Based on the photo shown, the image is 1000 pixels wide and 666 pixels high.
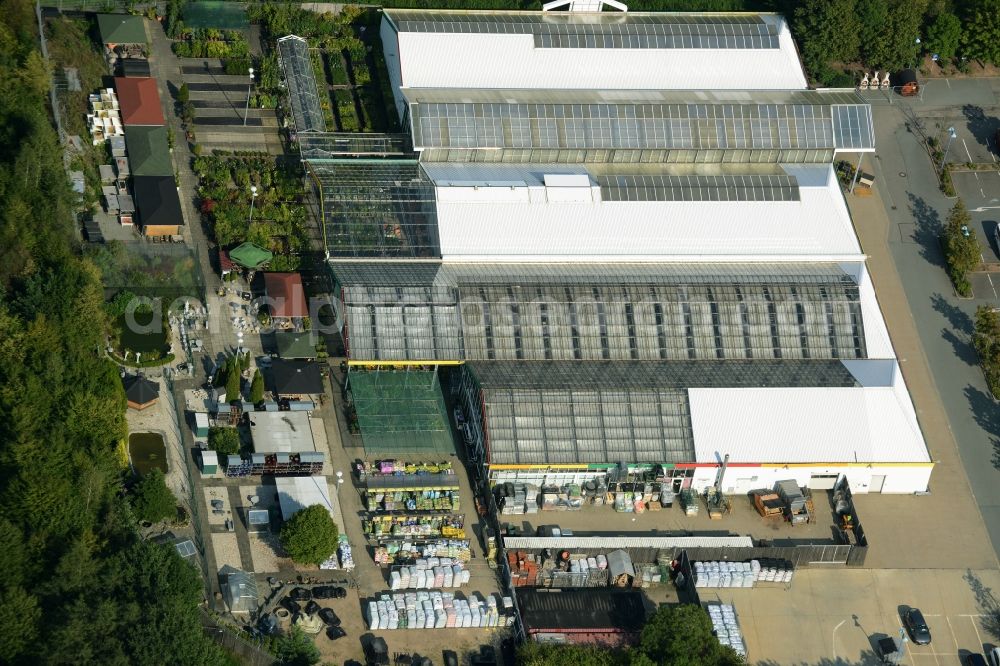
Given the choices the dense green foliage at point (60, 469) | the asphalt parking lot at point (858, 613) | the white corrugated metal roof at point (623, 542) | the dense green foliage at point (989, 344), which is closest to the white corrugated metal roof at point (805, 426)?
the white corrugated metal roof at point (623, 542)

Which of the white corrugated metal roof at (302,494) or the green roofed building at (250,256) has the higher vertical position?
the green roofed building at (250,256)

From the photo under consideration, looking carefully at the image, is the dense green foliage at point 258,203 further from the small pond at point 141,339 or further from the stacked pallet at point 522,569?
the stacked pallet at point 522,569

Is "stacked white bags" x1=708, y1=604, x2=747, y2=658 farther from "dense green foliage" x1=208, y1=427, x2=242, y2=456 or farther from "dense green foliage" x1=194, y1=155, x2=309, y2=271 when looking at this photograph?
"dense green foliage" x1=194, y1=155, x2=309, y2=271

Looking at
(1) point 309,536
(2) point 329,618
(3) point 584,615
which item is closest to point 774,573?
(3) point 584,615

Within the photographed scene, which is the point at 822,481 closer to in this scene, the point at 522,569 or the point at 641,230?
the point at 522,569

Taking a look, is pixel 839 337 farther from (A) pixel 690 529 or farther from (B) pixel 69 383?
(B) pixel 69 383

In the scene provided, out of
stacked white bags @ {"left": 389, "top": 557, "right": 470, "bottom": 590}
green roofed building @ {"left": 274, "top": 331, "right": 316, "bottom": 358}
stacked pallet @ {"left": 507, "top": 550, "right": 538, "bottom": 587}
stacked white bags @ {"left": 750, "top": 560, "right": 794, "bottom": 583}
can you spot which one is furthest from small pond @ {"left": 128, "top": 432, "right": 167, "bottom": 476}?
stacked white bags @ {"left": 750, "top": 560, "right": 794, "bottom": 583}
